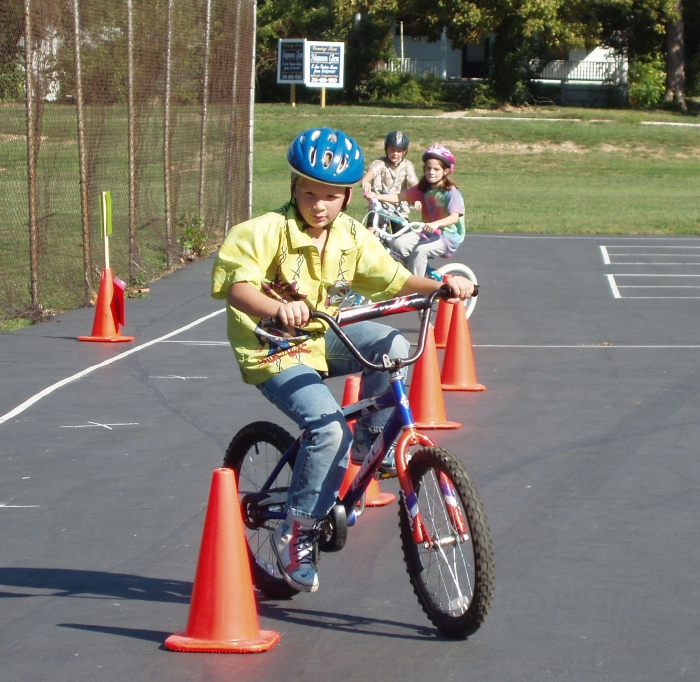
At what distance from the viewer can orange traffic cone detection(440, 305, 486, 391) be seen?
923 cm

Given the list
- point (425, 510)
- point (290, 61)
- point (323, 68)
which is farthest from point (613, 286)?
point (290, 61)

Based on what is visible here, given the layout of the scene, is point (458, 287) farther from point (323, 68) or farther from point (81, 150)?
point (323, 68)

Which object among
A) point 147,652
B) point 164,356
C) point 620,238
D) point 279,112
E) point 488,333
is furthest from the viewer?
point 279,112

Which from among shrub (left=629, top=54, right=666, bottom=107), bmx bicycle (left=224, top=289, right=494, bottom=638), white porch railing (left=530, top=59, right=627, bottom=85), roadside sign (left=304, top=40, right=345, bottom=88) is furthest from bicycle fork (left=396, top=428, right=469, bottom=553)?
white porch railing (left=530, top=59, right=627, bottom=85)

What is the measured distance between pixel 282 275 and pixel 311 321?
278 mm

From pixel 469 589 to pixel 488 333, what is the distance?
772 centimetres

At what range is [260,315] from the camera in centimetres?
435

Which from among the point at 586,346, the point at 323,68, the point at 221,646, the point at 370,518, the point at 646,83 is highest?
the point at 323,68

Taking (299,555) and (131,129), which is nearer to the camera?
(299,555)

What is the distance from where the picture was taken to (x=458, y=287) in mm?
4539

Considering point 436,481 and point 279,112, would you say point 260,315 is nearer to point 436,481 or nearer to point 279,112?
point 436,481

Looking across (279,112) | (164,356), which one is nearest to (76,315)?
(164,356)

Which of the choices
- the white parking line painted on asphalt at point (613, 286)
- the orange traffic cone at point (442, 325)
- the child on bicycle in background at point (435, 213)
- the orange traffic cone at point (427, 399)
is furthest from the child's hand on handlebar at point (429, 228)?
the white parking line painted on asphalt at point (613, 286)

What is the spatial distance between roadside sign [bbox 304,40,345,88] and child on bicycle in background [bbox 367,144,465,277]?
38.6 metres
